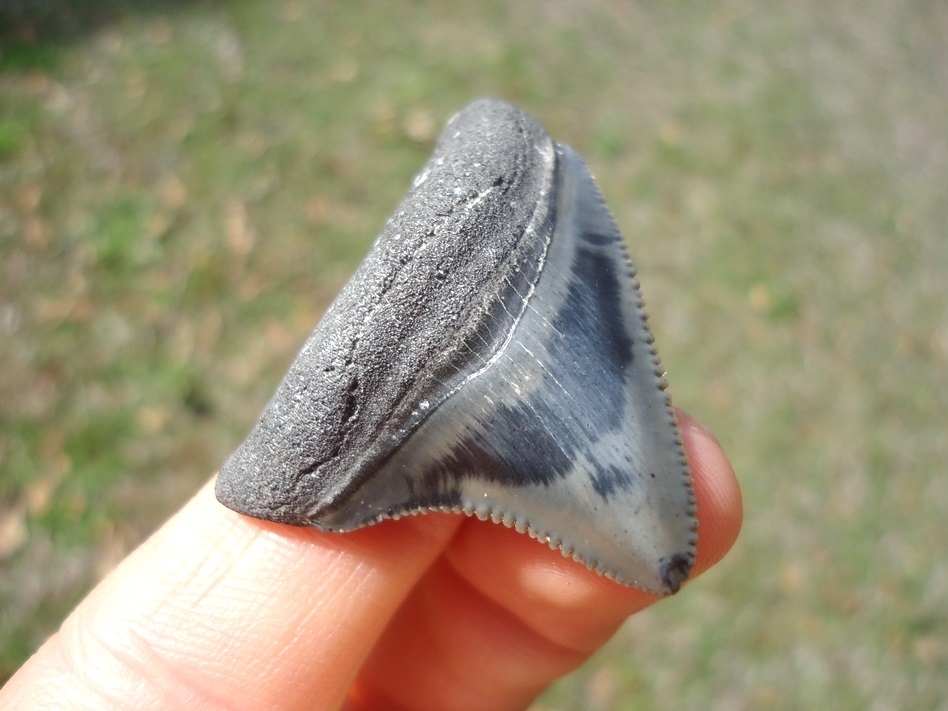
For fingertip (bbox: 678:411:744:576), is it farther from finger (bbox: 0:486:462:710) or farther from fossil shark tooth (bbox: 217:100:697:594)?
finger (bbox: 0:486:462:710)

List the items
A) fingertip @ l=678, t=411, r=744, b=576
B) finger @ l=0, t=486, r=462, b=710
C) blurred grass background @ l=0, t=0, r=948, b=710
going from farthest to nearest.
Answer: blurred grass background @ l=0, t=0, r=948, b=710, fingertip @ l=678, t=411, r=744, b=576, finger @ l=0, t=486, r=462, b=710

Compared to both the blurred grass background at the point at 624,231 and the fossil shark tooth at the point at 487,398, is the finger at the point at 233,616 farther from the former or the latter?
the blurred grass background at the point at 624,231

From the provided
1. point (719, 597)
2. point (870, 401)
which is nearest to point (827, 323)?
point (870, 401)

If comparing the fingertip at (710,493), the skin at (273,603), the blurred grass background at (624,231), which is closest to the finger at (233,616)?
the skin at (273,603)

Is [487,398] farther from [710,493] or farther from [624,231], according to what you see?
[624,231]

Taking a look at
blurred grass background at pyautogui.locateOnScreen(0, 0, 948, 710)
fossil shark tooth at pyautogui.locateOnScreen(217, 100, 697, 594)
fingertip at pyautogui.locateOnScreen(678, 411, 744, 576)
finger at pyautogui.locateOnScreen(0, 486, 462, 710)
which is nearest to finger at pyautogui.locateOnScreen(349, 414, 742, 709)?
fingertip at pyautogui.locateOnScreen(678, 411, 744, 576)

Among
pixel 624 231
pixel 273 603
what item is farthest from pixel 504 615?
pixel 624 231
